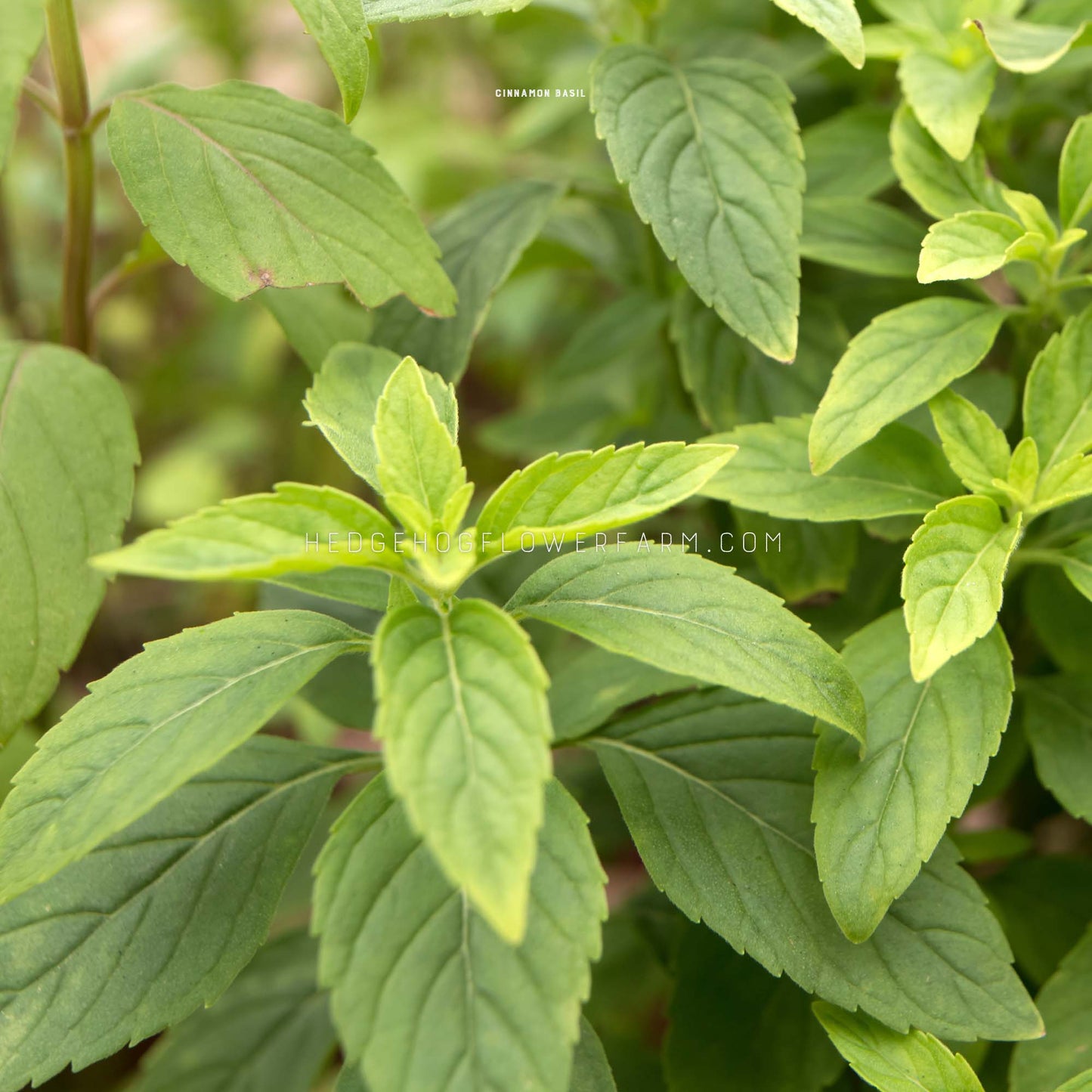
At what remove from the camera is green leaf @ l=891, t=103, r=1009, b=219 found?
115 centimetres

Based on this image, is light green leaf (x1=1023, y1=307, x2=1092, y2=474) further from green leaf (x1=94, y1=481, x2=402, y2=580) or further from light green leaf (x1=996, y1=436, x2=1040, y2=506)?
green leaf (x1=94, y1=481, x2=402, y2=580)

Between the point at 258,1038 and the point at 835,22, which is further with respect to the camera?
the point at 258,1038

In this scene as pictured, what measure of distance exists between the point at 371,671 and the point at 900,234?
0.83 meters

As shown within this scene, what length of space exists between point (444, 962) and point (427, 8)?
34.4 inches

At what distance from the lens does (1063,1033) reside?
1.04 meters

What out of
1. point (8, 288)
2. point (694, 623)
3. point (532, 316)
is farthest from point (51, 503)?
point (532, 316)

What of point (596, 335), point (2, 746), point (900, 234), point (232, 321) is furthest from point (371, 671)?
point (232, 321)

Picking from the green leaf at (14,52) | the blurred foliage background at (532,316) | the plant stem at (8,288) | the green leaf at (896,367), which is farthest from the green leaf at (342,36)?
the plant stem at (8,288)

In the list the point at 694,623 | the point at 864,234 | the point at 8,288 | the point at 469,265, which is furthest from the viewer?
the point at 8,288

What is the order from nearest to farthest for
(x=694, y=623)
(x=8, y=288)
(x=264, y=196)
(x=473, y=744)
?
(x=473, y=744) < (x=694, y=623) < (x=264, y=196) < (x=8, y=288)

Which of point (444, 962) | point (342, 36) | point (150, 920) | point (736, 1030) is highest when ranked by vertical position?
point (342, 36)

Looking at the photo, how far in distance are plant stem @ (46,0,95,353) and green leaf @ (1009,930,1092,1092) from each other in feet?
4.50

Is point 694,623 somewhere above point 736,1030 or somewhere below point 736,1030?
above

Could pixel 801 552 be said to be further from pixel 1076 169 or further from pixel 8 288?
pixel 8 288
